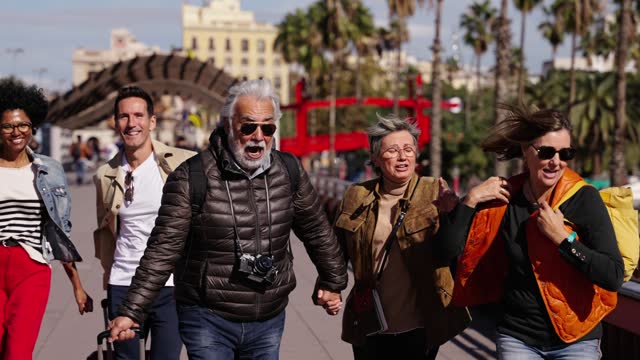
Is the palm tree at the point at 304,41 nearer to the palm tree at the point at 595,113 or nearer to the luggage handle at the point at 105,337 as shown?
the palm tree at the point at 595,113

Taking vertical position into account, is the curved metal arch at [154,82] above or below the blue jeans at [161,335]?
above

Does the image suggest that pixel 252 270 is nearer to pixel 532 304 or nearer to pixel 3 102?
pixel 532 304

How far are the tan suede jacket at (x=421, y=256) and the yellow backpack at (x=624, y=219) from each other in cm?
83

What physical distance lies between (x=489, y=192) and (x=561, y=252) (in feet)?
1.33

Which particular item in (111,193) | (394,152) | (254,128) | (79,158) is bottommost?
(79,158)

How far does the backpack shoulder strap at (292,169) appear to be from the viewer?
4742 millimetres

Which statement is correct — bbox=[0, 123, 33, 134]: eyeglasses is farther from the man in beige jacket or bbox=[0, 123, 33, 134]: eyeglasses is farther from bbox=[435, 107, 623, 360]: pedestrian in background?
bbox=[435, 107, 623, 360]: pedestrian in background

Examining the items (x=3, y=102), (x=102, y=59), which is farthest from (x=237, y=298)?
(x=102, y=59)

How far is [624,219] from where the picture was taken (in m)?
4.57

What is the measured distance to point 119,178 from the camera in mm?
5910

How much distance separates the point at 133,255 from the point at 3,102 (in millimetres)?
1070

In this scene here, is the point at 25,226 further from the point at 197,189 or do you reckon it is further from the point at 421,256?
the point at 421,256

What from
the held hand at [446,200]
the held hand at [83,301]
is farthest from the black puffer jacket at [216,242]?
the held hand at [83,301]

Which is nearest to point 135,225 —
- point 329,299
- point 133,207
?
point 133,207
